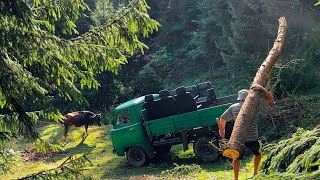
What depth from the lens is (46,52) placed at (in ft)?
16.5

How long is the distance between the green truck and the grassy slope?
0.47m

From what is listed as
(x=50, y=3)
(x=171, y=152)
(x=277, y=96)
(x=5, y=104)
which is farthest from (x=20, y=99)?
(x=277, y=96)

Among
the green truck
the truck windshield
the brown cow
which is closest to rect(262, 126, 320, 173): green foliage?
the green truck

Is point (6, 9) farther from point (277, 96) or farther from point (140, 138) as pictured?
point (277, 96)

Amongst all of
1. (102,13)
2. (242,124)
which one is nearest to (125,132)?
(242,124)

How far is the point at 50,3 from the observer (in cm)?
568

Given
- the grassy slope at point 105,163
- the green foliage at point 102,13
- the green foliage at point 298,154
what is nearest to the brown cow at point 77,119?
the grassy slope at point 105,163

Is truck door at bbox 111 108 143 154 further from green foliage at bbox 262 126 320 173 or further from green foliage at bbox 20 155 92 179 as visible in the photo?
green foliage at bbox 262 126 320 173

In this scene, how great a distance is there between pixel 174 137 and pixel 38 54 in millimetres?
7523

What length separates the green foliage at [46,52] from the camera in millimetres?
4699

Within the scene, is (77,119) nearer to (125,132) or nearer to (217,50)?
(125,132)

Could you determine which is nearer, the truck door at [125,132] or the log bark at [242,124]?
the log bark at [242,124]

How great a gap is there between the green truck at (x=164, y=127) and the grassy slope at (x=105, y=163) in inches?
18.6

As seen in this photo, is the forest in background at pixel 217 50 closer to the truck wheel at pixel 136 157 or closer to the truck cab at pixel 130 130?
the truck cab at pixel 130 130
